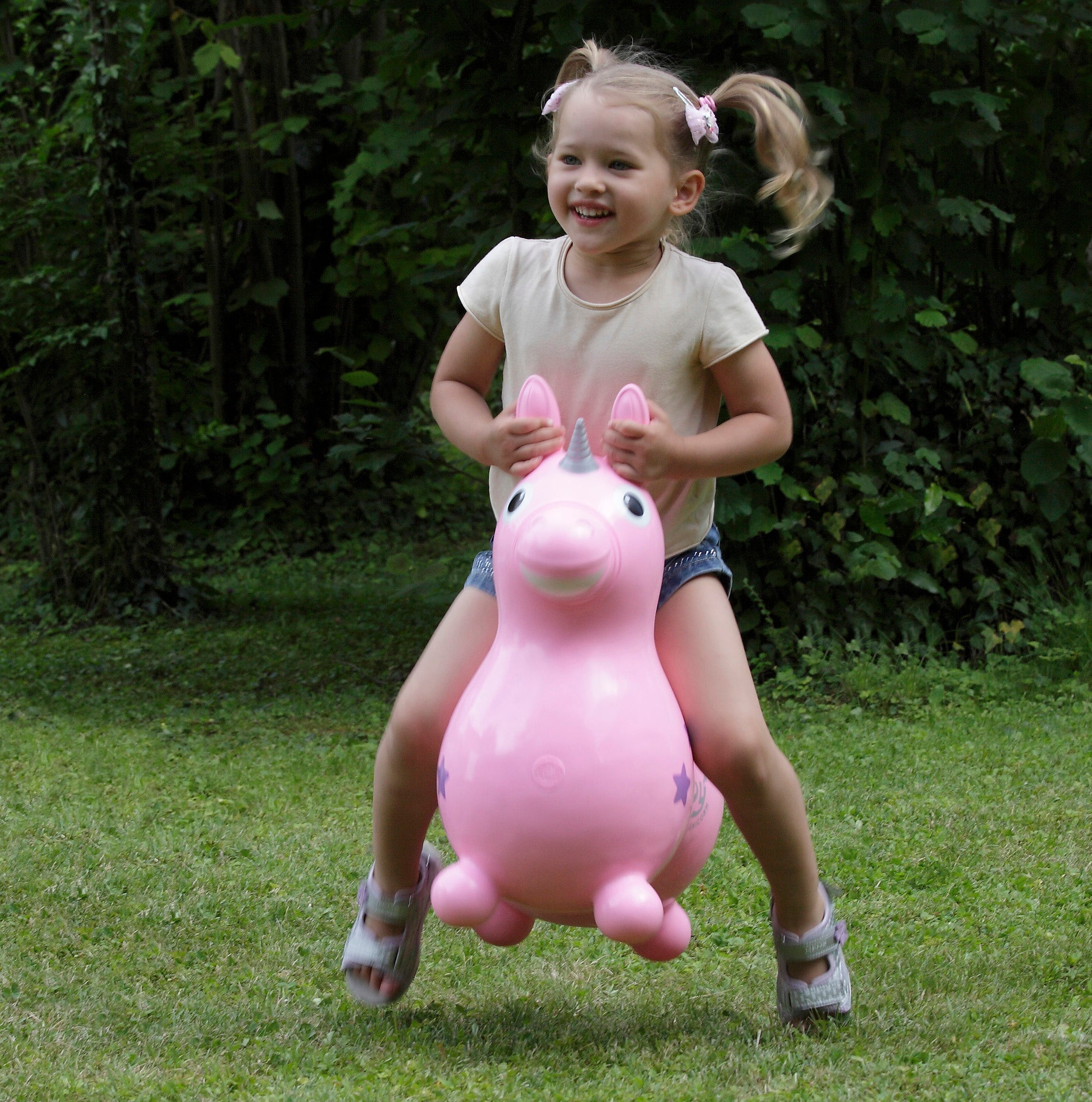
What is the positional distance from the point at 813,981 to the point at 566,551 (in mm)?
954

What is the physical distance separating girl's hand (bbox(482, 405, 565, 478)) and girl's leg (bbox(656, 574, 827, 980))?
1.11 feet

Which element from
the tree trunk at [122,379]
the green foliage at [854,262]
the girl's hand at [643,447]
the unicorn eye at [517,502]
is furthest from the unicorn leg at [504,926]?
the tree trunk at [122,379]

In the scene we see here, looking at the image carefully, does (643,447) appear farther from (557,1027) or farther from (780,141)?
(557,1027)

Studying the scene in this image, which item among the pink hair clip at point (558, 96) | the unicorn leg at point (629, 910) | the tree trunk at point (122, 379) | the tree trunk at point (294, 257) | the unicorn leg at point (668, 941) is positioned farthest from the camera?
the tree trunk at point (294, 257)

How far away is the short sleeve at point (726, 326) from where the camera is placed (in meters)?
2.29

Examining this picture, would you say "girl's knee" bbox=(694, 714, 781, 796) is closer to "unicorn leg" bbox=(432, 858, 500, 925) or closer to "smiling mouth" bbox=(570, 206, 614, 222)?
"unicorn leg" bbox=(432, 858, 500, 925)

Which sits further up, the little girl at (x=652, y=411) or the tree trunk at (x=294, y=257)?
the little girl at (x=652, y=411)

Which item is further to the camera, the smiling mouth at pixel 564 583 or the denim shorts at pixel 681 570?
the denim shorts at pixel 681 570

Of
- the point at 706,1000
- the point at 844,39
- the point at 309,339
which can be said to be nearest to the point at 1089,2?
the point at 844,39

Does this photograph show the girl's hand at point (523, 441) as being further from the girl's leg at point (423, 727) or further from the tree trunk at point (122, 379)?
the tree trunk at point (122, 379)

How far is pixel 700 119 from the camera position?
232 centimetres

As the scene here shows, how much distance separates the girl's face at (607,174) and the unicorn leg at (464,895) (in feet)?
3.37

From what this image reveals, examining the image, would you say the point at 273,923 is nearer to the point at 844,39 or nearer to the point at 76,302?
the point at 844,39

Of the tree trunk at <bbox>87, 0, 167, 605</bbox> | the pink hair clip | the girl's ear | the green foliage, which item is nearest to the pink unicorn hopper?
the girl's ear
